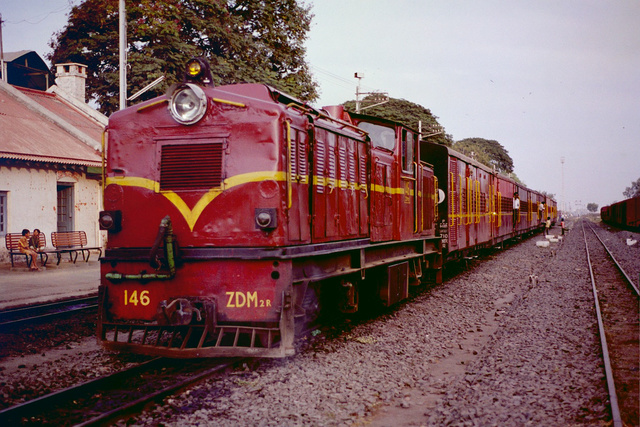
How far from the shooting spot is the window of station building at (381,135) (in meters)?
9.33

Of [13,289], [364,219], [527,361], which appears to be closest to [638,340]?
[527,361]

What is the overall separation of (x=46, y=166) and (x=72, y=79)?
819cm

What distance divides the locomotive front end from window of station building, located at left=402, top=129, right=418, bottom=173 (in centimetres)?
388

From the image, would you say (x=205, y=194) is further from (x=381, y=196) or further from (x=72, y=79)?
(x=72, y=79)

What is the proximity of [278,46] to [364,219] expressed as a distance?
62.4 feet

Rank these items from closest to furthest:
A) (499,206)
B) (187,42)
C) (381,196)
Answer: (381,196) → (499,206) → (187,42)

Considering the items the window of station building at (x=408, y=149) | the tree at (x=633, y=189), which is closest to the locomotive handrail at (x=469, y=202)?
the window of station building at (x=408, y=149)

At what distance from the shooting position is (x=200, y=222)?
5.84 meters

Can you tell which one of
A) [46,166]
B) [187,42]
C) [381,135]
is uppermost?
[187,42]

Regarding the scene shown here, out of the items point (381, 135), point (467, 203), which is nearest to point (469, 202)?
point (467, 203)

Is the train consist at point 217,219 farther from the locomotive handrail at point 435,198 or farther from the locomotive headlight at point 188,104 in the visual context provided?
the locomotive handrail at point 435,198

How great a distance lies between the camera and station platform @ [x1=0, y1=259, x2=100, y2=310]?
412 inches

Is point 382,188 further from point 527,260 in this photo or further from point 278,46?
point 278,46

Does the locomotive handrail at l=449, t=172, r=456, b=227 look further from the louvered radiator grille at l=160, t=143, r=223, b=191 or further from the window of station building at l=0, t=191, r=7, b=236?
the window of station building at l=0, t=191, r=7, b=236
